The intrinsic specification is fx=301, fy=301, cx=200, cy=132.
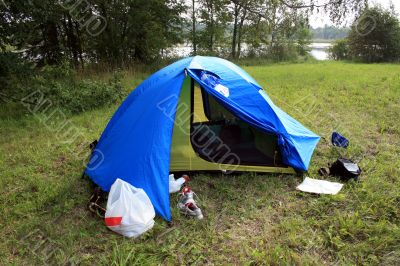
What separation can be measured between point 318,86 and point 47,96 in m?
6.25

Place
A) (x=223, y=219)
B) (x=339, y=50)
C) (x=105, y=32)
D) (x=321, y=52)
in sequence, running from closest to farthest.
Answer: (x=223, y=219) → (x=105, y=32) → (x=339, y=50) → (x=321, y=52)

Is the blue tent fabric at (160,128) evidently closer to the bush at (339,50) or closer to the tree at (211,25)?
the tree at (211,25)

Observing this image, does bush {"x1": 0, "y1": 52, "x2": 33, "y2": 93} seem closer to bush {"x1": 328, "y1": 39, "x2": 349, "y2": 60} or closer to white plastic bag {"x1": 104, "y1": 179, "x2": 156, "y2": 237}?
white plastic bag {"x1": 104, "y1": 179, "x2": 156, "y2": 237}

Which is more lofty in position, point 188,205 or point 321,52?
point 321,52

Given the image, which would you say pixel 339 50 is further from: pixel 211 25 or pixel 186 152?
pixel 186 152

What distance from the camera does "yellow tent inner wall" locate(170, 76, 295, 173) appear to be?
3.23 metres

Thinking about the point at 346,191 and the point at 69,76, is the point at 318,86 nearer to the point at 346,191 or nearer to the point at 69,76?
the point at 346,191

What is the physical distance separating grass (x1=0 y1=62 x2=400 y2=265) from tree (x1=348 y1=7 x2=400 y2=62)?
45.7 feet

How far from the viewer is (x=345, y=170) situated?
3146 mm

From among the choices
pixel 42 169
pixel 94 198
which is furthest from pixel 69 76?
pixel 94 198

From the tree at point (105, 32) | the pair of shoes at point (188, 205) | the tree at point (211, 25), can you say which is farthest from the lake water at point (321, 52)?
the pair of shoes at point (188, 205)

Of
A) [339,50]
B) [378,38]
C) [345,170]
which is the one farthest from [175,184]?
[339,50]

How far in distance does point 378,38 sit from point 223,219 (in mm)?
16927

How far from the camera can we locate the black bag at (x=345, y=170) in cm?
312
